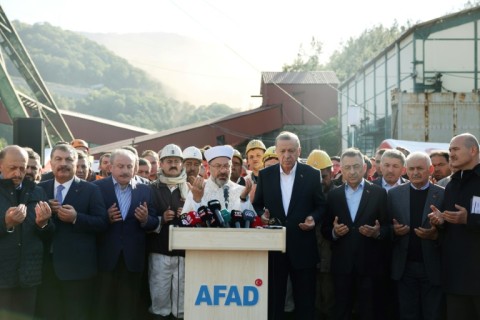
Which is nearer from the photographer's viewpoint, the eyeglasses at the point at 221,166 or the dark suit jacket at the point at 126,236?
the eyeglasses at the point at 221,166

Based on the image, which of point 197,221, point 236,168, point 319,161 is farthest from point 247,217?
point 236,168

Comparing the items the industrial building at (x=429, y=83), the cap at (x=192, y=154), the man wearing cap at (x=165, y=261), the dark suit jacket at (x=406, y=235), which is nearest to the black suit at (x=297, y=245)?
the dark suit jacket at (x=406, y=235)

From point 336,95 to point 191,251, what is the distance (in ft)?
131

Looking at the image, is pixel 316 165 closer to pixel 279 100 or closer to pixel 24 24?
pixel 279 100

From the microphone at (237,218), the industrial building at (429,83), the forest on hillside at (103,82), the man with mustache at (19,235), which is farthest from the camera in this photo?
the forest on hillside at (103,82)

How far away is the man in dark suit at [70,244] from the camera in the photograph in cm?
589

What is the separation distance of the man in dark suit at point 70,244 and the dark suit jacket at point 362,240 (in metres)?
2.34

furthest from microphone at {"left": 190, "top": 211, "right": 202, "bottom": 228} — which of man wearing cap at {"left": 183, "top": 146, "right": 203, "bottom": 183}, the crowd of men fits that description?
man wearing cap at {"left": 183, "top": 146, "right": 203, "bottom": 183}

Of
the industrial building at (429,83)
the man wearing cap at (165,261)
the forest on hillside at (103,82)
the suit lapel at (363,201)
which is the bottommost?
the man wearing cap at (165,261)

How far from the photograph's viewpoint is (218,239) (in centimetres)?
459

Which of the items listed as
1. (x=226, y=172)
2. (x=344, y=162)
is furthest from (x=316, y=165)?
(x=226, y=172)

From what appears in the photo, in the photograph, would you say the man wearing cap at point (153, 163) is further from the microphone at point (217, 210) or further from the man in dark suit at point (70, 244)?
the microphone at point (217, 210)

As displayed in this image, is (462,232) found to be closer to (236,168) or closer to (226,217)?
(226,217)

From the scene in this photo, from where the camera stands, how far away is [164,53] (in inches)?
6156
